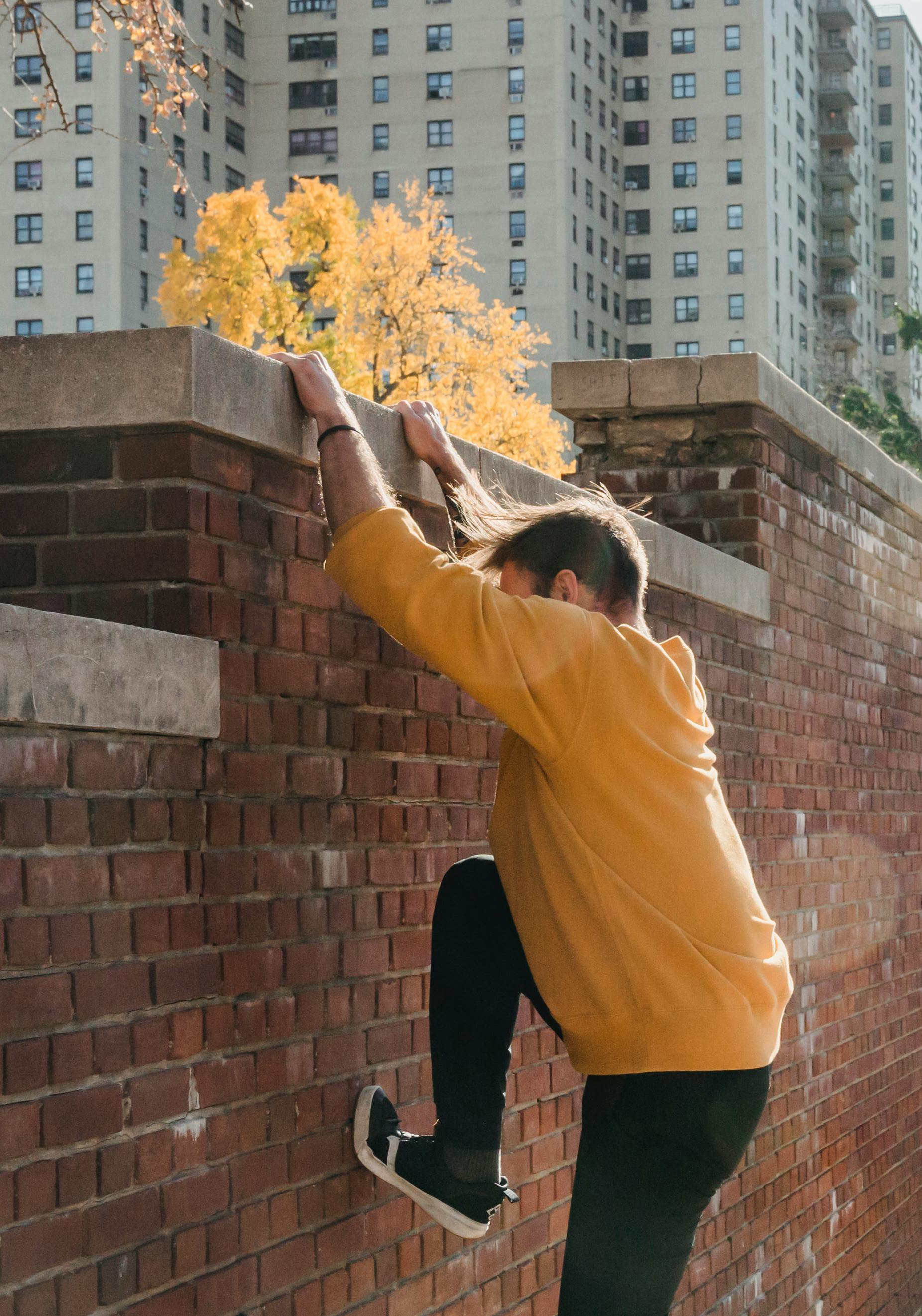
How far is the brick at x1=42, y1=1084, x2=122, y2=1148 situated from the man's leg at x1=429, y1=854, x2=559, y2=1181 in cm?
84

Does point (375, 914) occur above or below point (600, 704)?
below

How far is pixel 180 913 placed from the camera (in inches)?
123

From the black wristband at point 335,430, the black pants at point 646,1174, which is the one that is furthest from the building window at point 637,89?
the black pants at point 646,1174

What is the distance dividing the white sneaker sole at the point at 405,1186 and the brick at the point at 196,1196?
0.46 metres

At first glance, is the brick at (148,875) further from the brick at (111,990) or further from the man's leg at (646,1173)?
the man's leg at (646,1173)

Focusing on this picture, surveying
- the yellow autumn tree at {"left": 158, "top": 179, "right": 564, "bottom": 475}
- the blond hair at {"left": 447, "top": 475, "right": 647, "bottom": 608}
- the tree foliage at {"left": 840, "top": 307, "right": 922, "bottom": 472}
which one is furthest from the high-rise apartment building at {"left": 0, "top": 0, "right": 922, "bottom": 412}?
the blond hair at {"left": 447, "top": 475, "right": 647, "bottom": 608}

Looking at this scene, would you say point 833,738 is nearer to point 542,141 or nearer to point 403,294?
point 403,294

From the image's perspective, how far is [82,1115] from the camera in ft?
9.26

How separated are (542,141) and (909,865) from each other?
80070mm

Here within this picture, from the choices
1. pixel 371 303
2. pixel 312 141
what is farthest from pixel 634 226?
pixel 371 303

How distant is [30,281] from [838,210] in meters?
47.3

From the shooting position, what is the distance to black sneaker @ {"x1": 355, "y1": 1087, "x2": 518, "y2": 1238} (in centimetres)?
354

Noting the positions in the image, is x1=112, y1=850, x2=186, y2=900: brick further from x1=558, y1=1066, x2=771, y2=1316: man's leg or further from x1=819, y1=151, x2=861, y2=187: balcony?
x1=819, y1=151, x2=861, y2=187: balcony

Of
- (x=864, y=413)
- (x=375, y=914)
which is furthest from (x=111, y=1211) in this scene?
(x=864, y=413)
